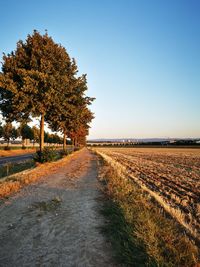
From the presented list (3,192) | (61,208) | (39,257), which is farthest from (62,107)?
(39,257)

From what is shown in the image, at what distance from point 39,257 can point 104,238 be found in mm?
1571

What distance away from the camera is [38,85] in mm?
20328

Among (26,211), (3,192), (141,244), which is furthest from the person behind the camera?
(3,192)

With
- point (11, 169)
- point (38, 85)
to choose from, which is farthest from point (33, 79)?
point (11, 169)

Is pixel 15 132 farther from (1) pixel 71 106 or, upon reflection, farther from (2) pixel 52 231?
(2) pixel 52 231

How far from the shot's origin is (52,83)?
64.8ft

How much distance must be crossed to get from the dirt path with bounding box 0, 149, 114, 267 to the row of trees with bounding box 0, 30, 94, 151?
1145 centimetres

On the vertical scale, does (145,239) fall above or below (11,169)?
above

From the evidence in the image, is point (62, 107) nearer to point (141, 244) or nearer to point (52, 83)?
point (52, 83)

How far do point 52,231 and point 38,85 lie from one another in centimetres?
1624

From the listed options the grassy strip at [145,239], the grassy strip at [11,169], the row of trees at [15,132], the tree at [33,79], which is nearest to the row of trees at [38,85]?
the tree at [33,79]

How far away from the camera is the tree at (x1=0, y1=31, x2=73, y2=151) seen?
64.2 ft

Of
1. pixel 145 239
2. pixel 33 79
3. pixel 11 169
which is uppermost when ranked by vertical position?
pixel 33 79

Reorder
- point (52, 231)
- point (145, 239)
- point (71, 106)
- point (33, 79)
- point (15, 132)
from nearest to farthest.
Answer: point (145, 239) < point (52, 231) < point (33, 79) < point (71, 106) < point (15, 132)
